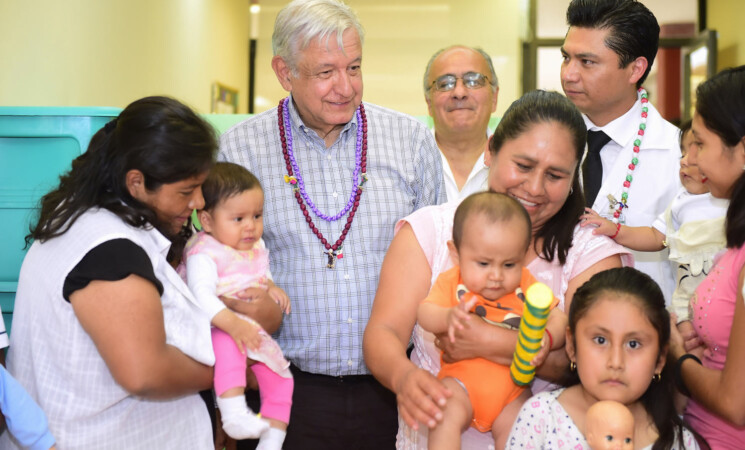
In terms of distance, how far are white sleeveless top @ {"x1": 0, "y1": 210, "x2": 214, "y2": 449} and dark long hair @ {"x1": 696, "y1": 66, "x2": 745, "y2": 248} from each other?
140cm

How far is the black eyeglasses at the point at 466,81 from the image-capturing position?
3.63 meters

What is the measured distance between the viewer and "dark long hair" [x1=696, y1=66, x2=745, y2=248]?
1.79m

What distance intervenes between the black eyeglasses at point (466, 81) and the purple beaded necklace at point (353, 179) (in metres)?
1.12

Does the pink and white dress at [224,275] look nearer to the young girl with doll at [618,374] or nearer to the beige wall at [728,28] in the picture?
the young girl with doll at [618,374]

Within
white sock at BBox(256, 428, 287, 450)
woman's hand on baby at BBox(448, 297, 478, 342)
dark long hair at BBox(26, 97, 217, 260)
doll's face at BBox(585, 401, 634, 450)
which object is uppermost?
dark long hair at BBox(26, 97, 217, 260)

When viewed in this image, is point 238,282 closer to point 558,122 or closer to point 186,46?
point 558,122

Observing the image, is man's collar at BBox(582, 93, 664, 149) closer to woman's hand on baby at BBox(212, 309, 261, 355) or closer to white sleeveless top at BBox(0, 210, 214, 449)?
woman's hand on baby at BBox(212, 309, 261, 355)

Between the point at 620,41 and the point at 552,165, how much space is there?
1.26 m

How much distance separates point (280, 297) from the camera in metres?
2.30

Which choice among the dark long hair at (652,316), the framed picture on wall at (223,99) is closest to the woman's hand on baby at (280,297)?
the dark long hair at (652,316)

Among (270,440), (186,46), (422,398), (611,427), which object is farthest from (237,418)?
(186,46)

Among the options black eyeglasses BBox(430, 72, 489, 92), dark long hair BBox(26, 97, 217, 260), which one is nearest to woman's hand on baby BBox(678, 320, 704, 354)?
dark long hair BBox(26, 97, 217, 260)

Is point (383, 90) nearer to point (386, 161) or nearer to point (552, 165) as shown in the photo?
point (386, 161)

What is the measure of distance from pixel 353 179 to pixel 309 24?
0.54 meters
